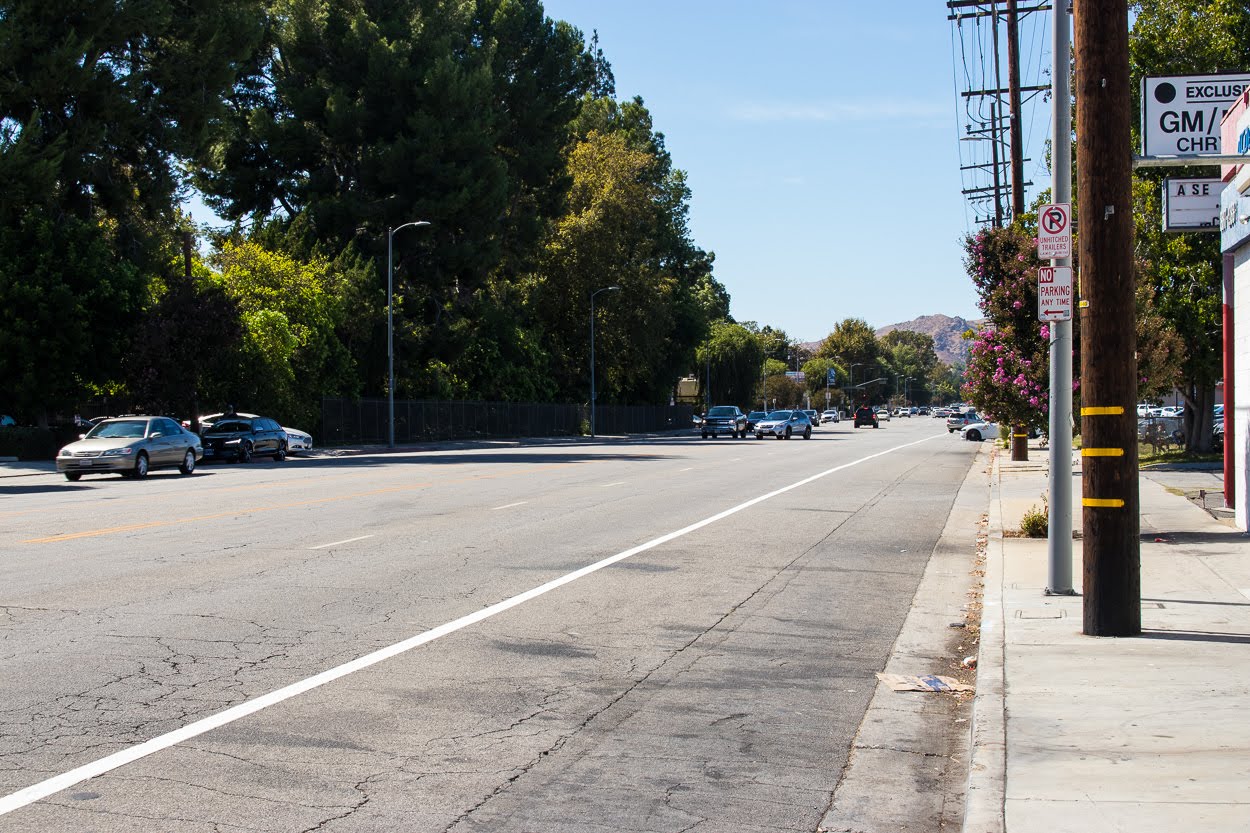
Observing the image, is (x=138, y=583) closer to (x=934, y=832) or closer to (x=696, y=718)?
(x=696, y=718)

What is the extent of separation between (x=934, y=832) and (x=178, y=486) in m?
23.9

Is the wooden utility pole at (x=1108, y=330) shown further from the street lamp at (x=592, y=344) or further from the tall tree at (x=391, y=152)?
the street lamp at (x=592, y=344)

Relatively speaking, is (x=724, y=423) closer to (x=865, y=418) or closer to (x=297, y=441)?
(x=297, y=441)

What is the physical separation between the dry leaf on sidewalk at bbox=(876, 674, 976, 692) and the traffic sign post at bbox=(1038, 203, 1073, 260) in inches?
169

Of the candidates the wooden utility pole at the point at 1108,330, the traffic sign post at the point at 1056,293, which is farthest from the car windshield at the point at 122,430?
the wooden utility pole at the point at 1108,330


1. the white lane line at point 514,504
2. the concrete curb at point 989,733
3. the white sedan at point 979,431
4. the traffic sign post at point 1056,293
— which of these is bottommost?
the concrete curb at point 989,733

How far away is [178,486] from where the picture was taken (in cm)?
2684

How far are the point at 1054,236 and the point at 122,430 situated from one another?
2671cm

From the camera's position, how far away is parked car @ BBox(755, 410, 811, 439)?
7125 centimetres

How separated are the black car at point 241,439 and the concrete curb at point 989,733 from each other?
32.6m

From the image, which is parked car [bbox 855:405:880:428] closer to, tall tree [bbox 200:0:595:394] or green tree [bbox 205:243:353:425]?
tall tree [bbox 200:0:595:394]

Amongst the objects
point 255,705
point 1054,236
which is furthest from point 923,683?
point 1054,236

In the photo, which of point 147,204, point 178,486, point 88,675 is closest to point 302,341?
point 147,204

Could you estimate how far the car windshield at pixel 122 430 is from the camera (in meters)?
31.7
